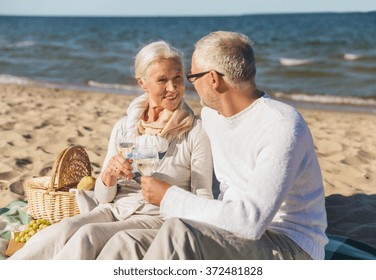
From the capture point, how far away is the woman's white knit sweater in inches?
104

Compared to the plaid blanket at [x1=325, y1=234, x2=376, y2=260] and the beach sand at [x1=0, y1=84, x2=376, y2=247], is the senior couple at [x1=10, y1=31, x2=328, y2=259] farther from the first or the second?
the beach sand at [x1=0, y1=84, x2=376, y2=247]

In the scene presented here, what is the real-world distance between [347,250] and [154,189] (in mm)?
1703

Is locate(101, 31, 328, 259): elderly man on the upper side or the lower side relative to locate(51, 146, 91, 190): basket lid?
upper

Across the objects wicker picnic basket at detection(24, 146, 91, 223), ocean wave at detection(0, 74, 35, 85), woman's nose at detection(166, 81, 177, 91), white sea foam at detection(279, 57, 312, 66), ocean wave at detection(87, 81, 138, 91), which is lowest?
ocean wave at detection(87, 81, 138, 91)

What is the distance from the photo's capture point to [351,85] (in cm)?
1420

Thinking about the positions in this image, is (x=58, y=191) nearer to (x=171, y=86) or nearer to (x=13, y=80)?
(x=171, y=86)

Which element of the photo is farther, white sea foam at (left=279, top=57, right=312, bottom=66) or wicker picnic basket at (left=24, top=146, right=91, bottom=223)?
white sea foam at (left=279, top=57, right=312, bottom=66)

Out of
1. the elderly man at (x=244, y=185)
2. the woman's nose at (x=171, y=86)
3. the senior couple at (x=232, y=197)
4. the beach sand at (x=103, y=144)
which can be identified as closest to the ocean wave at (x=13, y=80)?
the beach sand at (x=103, y=144)

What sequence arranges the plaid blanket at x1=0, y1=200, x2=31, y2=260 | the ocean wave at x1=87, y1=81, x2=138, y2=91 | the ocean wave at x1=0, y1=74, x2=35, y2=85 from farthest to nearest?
1. the ocean wave at x1=0, y1=74, x2=35, y2=85
2. the ocean wave at x1=87, y1=81, x2=138, y2=91
3. the plaid blanket at x1=0, y1=200, x2=31, y2=260

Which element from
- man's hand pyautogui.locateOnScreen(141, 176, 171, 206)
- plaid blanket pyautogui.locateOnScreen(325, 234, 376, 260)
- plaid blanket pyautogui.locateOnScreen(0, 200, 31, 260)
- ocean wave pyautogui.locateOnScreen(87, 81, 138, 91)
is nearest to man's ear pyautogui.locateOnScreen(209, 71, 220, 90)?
man's hand pyautogui.locateOnScreen(141, 176, 171, 206)

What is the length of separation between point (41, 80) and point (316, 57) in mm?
9882

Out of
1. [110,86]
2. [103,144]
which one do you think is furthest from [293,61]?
[103,144]

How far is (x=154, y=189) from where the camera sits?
2.99 metres
